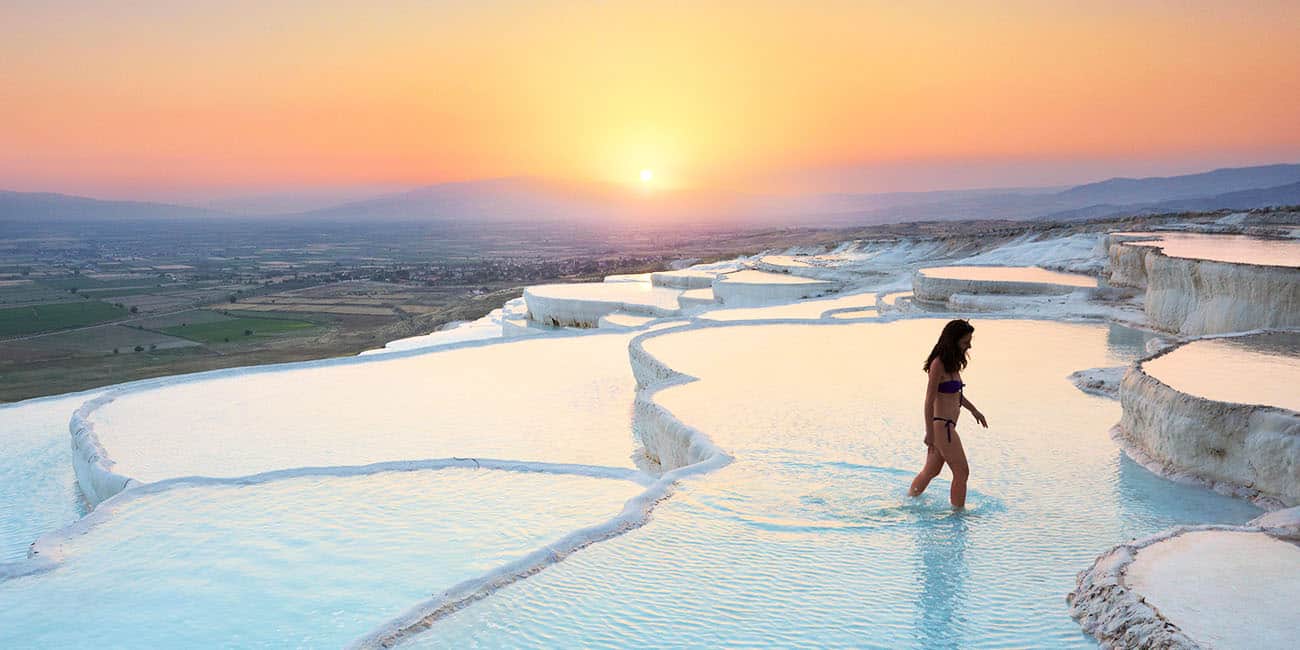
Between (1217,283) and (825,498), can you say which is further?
(1217,283)

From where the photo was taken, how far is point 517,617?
3053 millimetres

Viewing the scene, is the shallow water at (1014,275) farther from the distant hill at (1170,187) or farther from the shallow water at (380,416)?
the distant hill at (1170,187)

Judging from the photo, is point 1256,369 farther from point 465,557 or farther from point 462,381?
point 462,381

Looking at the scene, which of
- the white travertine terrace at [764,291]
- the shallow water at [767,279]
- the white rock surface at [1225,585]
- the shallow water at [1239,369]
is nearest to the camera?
the white rock surface at [1225,585]

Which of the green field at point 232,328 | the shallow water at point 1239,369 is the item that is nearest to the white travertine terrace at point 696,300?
the shallow water at point 1239,369

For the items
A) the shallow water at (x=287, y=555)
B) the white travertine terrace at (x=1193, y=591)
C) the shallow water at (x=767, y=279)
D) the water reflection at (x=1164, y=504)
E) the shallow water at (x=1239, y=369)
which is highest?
the shallow water at (x=1239, y=369)

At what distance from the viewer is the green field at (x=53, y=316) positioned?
42312mm

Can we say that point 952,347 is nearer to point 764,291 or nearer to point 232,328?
point 764,291

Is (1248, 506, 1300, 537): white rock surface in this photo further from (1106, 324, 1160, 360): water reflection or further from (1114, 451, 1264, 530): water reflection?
(1106, 324, 1160, 360): water reflection

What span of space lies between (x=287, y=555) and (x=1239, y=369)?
540 centimetres

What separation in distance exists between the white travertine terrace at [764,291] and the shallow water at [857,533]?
9684 millimetres

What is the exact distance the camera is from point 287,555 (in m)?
4.08

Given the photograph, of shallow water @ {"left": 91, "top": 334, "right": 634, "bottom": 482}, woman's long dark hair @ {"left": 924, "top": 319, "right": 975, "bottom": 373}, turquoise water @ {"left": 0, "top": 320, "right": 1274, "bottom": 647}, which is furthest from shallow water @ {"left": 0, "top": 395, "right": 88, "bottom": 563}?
woman's long dark hair @ {"left": 924, "top": 319, "right": 975, "bottom": 373}

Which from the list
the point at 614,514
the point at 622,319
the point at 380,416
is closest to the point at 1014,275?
the point at 622,319
